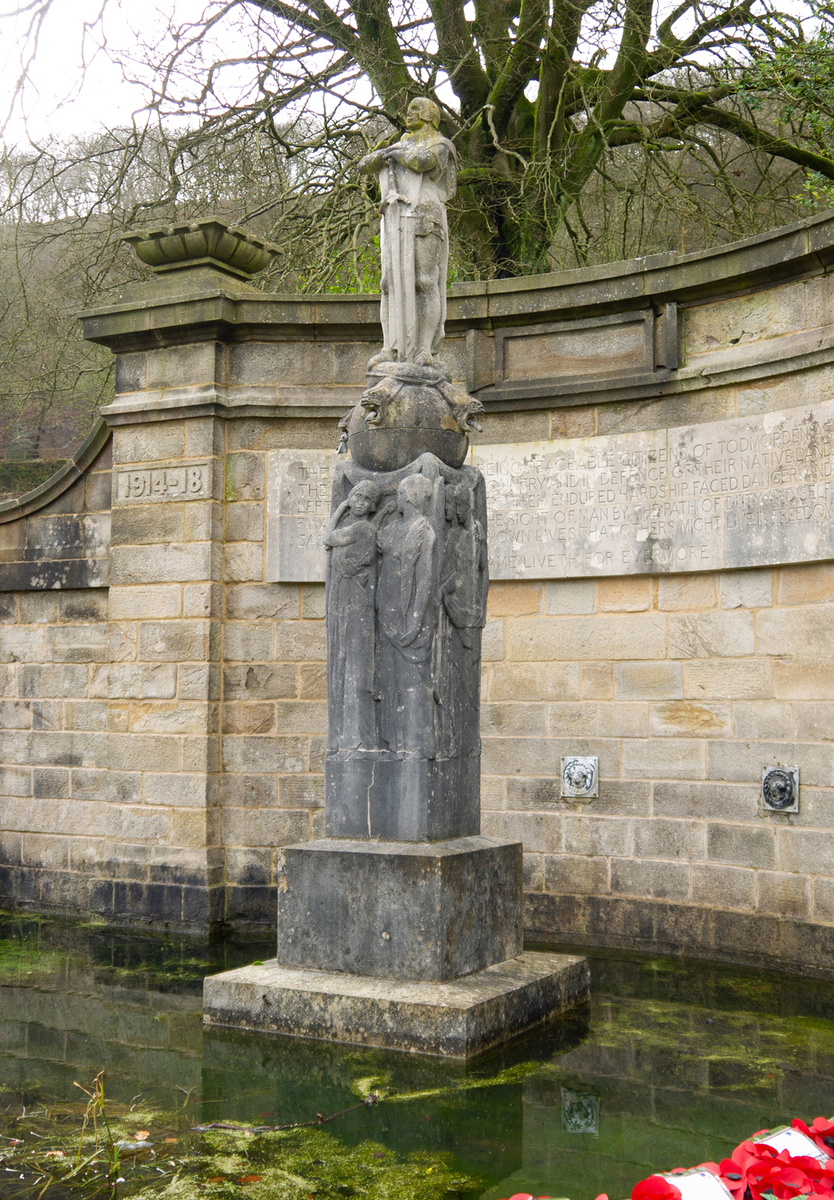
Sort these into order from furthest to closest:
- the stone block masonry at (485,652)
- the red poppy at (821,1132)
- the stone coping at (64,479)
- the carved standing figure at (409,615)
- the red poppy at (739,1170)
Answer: the stone coping at (64,479) → the stone block masonry at (485,652) → the carved standing figure at (409,615) → the red poppy at (821,1132) → the red poppy at (739,1170)

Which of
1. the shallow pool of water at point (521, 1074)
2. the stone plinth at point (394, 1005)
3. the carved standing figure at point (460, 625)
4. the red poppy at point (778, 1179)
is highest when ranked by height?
the carved standing figure at point (460, 625)

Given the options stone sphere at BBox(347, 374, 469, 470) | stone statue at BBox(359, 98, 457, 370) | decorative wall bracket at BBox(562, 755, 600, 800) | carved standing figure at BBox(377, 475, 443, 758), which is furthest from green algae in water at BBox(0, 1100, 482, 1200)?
decorative wall bracket at BBox(562, 755, 600, 800)

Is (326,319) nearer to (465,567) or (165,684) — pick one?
(165,684)

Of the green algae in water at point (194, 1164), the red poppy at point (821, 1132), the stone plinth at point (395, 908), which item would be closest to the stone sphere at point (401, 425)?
the stone plinth at point (395, 908)

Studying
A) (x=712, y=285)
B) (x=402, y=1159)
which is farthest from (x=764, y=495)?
(x=402, y=1159)

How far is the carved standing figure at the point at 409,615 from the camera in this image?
14.8 feet

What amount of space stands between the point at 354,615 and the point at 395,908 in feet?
3.88

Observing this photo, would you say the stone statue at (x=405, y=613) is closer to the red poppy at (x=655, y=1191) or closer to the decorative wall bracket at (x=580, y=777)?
the decorative wall bracket at (x=580, y=777)

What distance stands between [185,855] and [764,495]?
4039 mm

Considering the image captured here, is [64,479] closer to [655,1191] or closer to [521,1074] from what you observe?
[521,1074]

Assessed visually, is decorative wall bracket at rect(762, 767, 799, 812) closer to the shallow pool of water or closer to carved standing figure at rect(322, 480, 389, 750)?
the shallow pool of water

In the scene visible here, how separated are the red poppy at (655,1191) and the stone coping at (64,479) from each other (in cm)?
628

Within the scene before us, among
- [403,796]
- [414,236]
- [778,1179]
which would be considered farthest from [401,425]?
[778,1179]

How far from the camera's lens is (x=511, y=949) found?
15.6 feet
